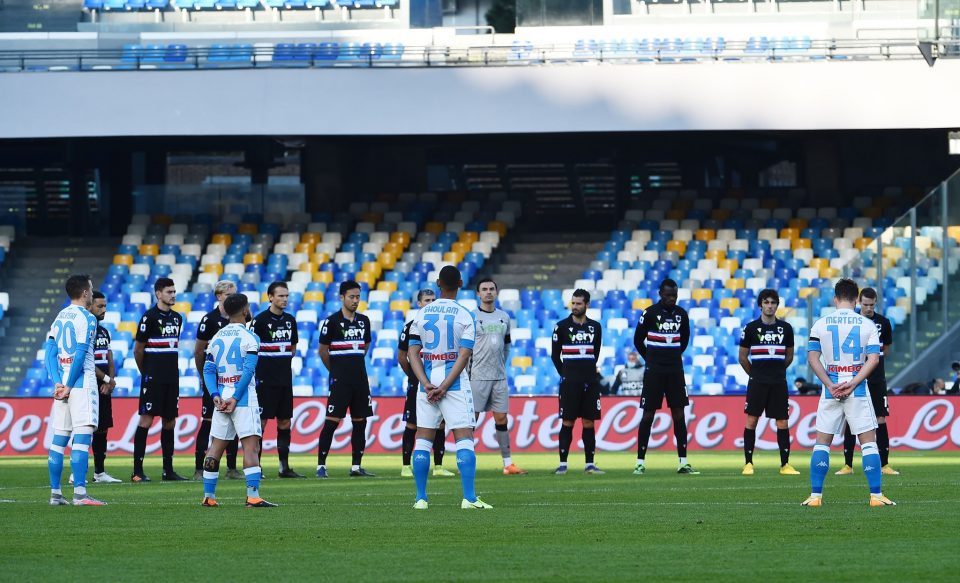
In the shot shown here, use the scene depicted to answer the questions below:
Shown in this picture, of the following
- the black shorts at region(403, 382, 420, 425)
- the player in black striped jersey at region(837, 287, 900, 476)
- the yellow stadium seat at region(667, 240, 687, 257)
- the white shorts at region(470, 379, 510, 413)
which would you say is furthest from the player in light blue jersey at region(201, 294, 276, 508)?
the yellow stadium seat at region(667, 240, 687, 257)

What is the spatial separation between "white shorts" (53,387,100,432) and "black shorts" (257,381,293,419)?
3688 mm

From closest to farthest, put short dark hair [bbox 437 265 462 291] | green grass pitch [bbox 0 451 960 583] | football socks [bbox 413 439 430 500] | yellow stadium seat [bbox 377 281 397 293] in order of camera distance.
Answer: green grass pitch [bbox 0 451 960 583] < short dark hair [bbox 437 265 462 291] < football socks [bbox 413 439 430 500] < yellow stadium seat [bbox 377 281 397 293]

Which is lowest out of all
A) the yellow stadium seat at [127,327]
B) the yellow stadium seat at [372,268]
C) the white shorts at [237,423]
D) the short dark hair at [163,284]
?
the white shorts at [237,423]

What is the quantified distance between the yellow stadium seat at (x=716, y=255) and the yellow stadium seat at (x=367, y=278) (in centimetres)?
694

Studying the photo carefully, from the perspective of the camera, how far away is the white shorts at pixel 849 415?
12.1 metres

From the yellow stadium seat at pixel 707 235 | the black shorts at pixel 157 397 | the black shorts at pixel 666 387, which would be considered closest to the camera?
the black shorts at pixel 157 397

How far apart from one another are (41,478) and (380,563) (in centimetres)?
994

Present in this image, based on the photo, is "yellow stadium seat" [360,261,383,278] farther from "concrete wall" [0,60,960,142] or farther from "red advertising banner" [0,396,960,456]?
"red advertising banner" [0,396,960,456]

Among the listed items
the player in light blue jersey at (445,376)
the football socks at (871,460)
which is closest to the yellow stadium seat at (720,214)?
the football socks at (871,460)

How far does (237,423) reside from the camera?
12.6 m

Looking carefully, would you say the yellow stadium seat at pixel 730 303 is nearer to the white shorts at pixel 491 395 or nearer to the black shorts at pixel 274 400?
the white shorts at pixel 491 395

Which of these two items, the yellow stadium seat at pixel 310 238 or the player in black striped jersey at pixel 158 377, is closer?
the player in black striped jersey at pixel 158 377

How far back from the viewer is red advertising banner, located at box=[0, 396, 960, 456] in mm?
23484

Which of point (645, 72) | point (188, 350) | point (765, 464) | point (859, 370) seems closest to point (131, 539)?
point (859, 370)
